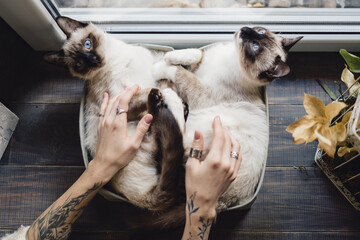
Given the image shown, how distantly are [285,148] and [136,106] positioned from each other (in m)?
0.85

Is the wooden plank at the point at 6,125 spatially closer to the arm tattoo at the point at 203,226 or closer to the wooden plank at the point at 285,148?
the arm tattoo at the point at 203,226

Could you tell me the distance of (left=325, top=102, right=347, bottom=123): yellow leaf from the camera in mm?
928

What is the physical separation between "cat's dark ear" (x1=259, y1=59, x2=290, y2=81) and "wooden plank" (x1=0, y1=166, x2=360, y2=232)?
55 cm

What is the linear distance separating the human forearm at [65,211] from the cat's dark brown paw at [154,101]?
36cm

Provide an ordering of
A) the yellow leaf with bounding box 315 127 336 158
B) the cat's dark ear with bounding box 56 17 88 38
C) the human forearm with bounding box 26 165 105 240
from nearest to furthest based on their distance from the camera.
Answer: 1. the yellow leaf with bounding box 315 127 336 158
2. the human forearm with bounding box 26 165 105 240
3. the cat's dark ear with bounding box 56 17 88 38

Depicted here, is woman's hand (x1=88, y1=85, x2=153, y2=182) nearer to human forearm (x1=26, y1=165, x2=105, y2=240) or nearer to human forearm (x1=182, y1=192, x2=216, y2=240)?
human forearm (x1=26, y1=165, x2=105, y2=240)

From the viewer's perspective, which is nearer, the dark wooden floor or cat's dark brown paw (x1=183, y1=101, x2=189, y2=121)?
cat's dark brown paw (x1=183, y1=101, x2=189, y2=121)

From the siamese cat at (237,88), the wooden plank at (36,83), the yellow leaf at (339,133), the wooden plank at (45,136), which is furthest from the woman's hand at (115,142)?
the yellow leaf at (339,133)

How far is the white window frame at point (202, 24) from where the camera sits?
4.84 ft

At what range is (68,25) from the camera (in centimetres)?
129

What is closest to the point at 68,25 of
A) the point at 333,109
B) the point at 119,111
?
the point at 119,111

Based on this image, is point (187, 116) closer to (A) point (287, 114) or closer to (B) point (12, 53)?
(A) point (287, 114)

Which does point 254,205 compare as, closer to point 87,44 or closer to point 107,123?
point 107,123

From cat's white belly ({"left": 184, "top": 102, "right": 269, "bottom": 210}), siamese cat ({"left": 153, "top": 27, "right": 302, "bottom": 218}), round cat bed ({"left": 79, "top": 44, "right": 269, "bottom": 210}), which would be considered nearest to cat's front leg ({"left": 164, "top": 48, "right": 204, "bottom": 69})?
siamese cat ({"left": 153, "top": 27, "right": 302, "bottom": 218})
